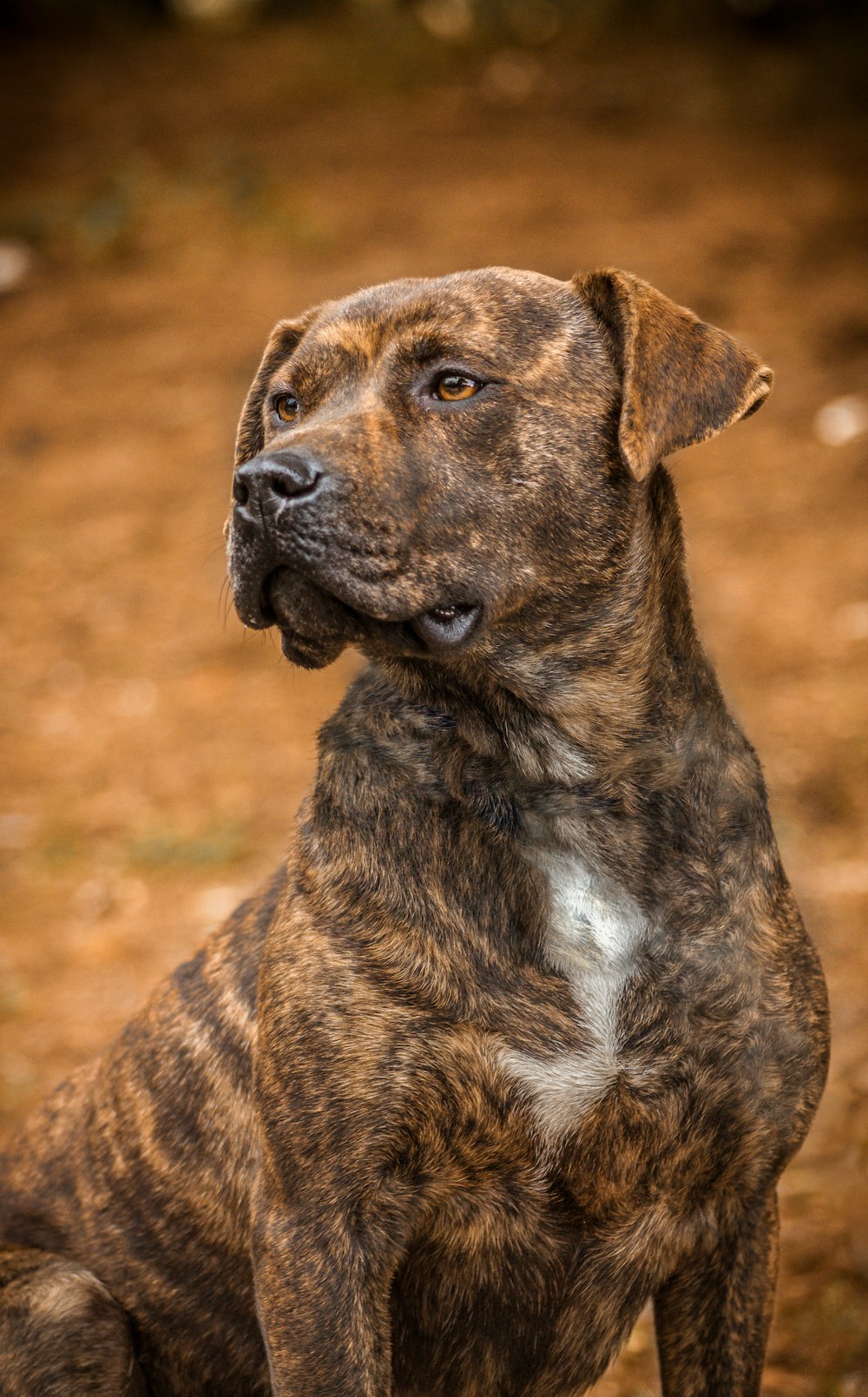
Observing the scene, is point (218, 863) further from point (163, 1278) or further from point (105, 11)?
point (105, 11)

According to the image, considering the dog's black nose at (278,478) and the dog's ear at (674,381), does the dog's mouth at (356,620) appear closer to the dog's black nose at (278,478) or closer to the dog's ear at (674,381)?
the dog's black nose at (278,478)

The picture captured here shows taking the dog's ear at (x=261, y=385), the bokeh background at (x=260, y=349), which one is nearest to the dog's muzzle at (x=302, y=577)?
the dog's ear at (x=261, y=385)

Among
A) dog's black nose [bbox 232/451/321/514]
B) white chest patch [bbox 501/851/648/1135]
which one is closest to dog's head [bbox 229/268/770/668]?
dog's black nose [bbox 232/451/321/514]

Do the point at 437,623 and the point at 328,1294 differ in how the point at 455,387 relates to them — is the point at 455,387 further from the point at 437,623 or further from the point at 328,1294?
the point at 328,1294

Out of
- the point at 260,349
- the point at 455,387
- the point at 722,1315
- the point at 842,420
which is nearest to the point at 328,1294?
the point at 722,1315

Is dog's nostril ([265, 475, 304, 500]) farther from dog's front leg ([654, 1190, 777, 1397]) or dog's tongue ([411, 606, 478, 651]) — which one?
dog's front leg ([654, 1190, 777, 1397])

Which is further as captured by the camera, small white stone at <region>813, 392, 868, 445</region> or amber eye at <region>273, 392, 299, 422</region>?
small white stone at <region>813, 392, 868, 445</region>

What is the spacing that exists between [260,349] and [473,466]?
7498mm

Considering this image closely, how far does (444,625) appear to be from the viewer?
9.04ft

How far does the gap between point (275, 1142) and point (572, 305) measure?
5.58ft

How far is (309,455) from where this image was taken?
2680 mm

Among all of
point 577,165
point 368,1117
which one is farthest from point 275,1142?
point 577,165

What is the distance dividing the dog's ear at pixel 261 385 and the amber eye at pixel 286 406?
0.19 meters

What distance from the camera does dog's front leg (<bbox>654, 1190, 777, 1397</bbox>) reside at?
302 cm
